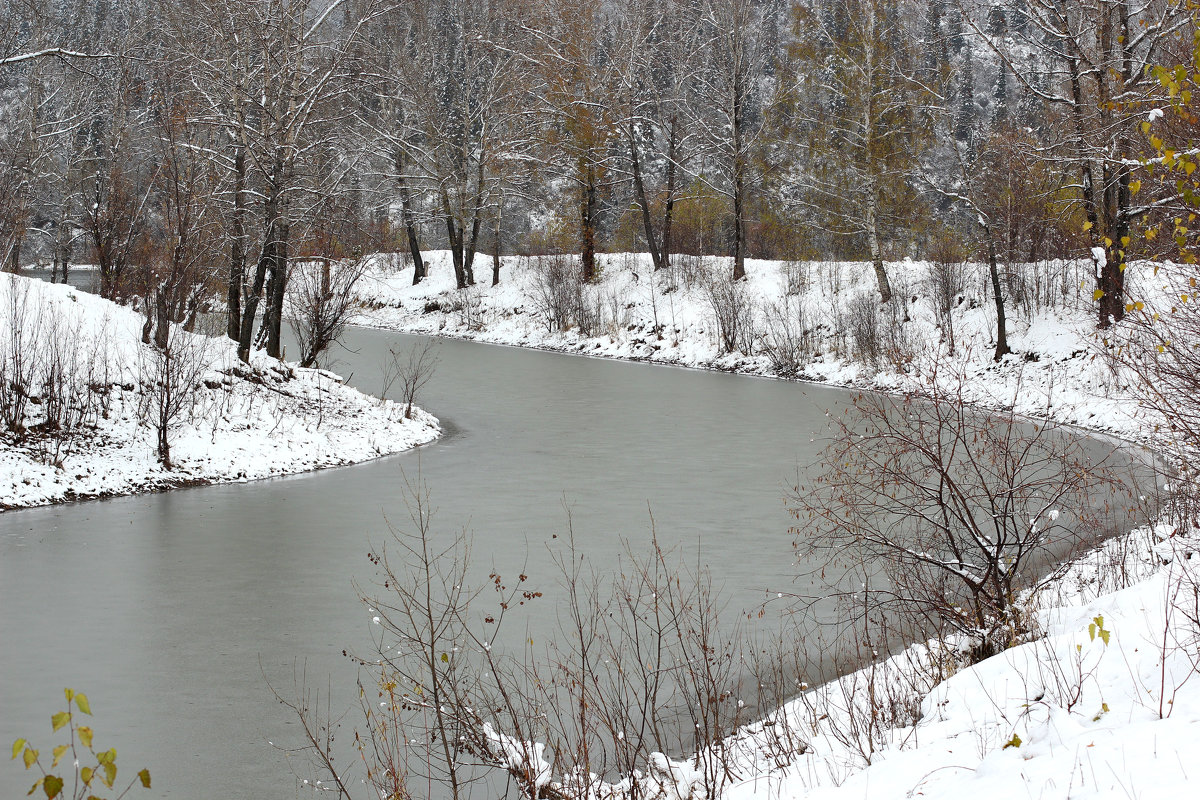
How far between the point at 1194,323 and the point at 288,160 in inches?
547

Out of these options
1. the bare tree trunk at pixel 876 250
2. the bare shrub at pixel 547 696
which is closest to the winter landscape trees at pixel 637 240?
the bare shrub at pixel 547 696

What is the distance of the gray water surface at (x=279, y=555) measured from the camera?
6.39 meters

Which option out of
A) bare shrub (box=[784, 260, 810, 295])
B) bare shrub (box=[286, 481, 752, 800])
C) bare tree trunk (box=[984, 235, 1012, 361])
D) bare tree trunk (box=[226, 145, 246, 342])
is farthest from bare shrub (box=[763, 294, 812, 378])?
bare shrub (box=[286, 481, 752, 800])

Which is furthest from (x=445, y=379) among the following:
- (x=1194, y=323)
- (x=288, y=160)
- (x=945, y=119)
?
(x=1194, y=323)

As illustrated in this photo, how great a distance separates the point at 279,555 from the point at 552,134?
29.4 m

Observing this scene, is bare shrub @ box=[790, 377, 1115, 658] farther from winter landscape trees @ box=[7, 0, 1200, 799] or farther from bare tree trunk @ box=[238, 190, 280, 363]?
bare tree trunk @ box=[238, 190, 280, 363]

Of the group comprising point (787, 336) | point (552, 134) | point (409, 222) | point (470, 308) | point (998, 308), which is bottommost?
point (787, 336)

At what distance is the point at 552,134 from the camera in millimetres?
37375

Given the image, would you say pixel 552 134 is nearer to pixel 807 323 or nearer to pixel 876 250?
pixel 807 323

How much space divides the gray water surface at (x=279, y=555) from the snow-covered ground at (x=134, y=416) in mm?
529

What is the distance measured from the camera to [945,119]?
23.5 metres

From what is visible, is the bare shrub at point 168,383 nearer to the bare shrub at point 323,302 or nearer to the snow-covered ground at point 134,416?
the snow-covered ground at point 134,416

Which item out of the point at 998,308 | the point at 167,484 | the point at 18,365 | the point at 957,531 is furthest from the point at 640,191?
the point at 957,531

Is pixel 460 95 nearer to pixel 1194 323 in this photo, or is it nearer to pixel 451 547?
pixel 451 547
